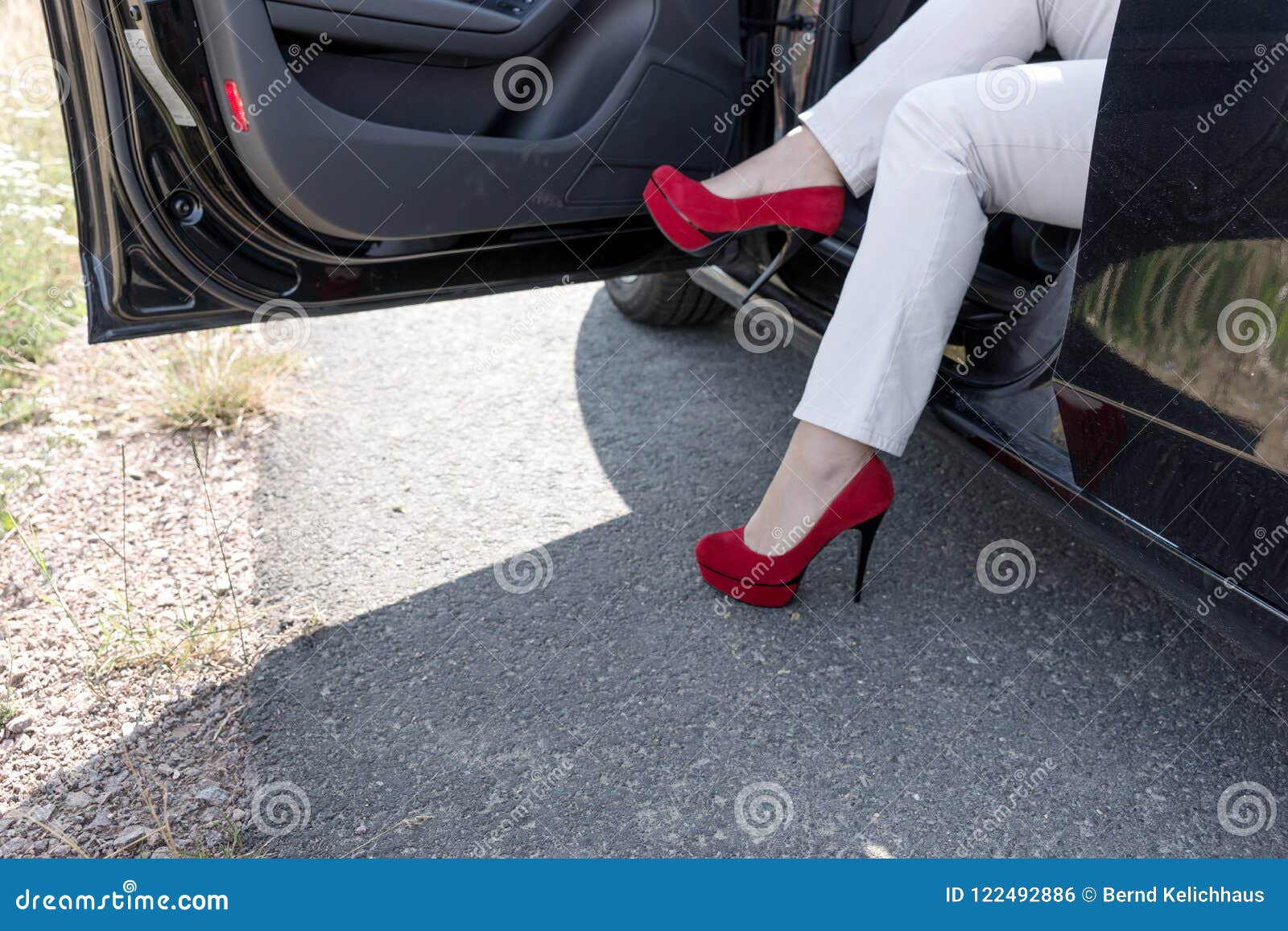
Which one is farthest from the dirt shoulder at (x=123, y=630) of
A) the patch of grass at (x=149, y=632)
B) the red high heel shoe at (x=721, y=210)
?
the red high heel shoe at (x=721, y=210)

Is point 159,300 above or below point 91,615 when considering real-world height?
above

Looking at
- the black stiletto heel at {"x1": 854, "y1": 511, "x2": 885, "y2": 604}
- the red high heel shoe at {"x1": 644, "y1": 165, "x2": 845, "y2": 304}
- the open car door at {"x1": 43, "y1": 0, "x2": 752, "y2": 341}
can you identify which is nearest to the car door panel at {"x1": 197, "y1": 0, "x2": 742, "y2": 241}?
the open car door at {"x1": 43, "y1": 0, "x2": 752, "y2": 341}

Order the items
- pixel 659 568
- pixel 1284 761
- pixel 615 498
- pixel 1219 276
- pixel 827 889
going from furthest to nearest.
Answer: pixel 615 498 → pixel 659 568 → pixel 1284 761 → pixel 827 889 → pixel 1219 276

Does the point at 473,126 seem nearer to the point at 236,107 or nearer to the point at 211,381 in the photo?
the point at 236,107

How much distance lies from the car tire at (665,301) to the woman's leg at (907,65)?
82cm

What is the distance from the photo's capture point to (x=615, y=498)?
6.91 feet

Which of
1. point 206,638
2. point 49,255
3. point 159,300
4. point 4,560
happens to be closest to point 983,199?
point 159,300

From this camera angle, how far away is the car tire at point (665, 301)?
261 centimetres

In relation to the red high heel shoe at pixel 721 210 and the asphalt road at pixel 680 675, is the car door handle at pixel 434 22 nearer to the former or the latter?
the red high heel shoe at pixel 721 210

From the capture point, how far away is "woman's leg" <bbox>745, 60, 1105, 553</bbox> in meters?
1.40

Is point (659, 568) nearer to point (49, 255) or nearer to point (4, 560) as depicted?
point (4, 560)

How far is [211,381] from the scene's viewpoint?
7.80 ft

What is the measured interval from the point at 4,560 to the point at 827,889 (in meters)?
1.58

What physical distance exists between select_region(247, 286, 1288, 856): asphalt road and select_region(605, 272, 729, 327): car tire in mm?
381
